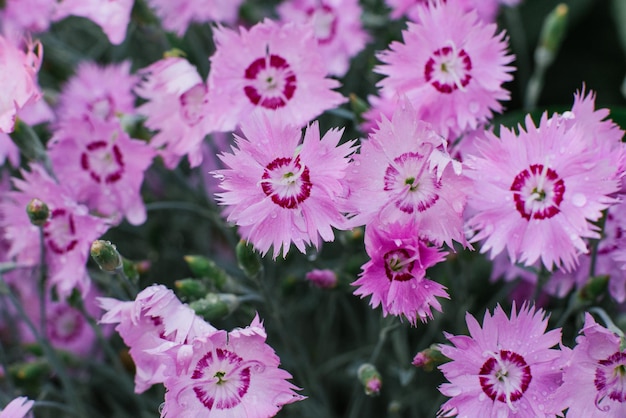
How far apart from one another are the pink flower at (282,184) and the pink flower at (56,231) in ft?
0.90

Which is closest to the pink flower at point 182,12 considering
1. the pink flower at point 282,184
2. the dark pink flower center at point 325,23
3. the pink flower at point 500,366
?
the dark pink flower center at point 325,23

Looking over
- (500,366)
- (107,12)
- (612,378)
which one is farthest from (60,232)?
(612,378)

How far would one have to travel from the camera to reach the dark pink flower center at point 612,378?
33.2 inches

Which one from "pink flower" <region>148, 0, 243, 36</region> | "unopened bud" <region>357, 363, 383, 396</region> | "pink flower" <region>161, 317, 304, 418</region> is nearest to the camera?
"pink flower" <region>161, 317, 304, 418</region>

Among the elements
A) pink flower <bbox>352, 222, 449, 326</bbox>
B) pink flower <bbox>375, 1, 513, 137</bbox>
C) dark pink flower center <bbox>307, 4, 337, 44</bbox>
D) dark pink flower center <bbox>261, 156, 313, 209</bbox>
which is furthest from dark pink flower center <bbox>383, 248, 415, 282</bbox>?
dark pink flower center <bbox>307, 4, 337, 44</bbox>

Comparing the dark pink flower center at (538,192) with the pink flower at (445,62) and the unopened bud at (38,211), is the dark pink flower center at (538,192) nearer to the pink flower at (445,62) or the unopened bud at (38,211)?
the pink flower at (445,62)

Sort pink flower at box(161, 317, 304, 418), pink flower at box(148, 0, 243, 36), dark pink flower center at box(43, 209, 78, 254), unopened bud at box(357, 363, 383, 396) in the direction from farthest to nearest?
pink flower at box(148, 0, 243, 36), dark pink flower center at box(43, 209, 78, 254), unopened bud at box(357, 363, 383, 396), pink flower at box(161, 317, 304, 418)

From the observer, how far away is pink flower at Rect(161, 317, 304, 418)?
820 mm

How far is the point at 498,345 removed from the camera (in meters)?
0.86

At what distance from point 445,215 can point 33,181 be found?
1.93 feet

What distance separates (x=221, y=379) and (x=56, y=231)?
0.39 metres

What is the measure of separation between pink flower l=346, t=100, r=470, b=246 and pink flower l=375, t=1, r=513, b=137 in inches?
5.3

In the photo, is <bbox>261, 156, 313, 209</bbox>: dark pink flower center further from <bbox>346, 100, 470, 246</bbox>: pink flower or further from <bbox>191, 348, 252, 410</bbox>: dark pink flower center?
<bbox>191, 348, 252, 410</bbox>: dark pink flower center

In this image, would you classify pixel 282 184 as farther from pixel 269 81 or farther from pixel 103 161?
pixel 103 161
